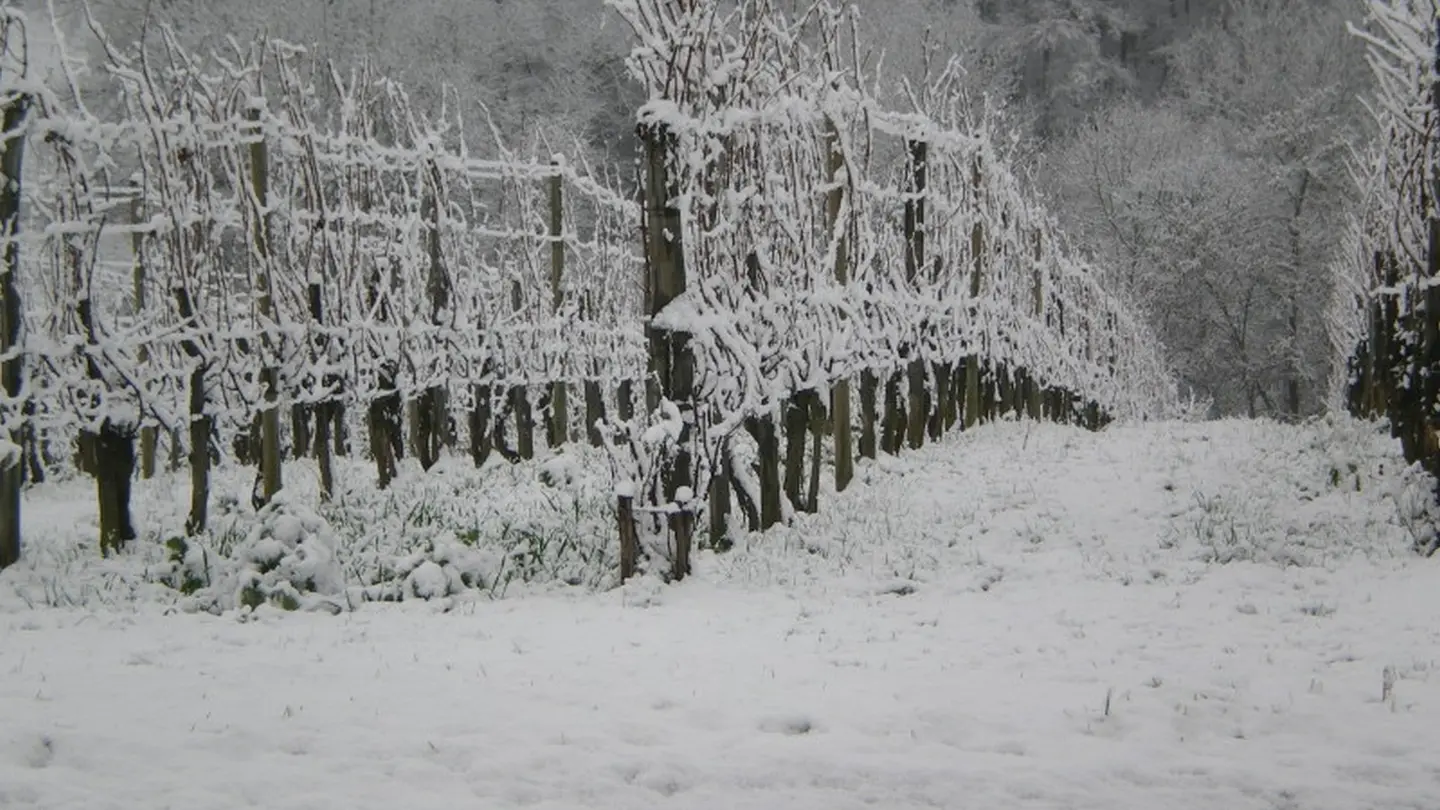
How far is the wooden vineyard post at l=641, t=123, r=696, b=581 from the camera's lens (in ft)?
21.0

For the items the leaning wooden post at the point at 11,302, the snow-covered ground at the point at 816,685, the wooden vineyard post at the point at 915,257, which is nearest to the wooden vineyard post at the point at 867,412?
the wooden vineyard post at the point at 915,257

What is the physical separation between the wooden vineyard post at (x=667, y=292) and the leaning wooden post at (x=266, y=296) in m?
3.45

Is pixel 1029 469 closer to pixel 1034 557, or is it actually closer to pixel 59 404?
pixel 1034 557

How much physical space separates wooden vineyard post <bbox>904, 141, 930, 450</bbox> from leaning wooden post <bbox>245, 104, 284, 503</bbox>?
616 centimetres

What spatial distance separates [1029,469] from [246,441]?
10.1 meters

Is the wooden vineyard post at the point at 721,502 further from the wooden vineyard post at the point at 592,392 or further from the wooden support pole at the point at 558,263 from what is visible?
the wooden vineyard post at the point at 592,392

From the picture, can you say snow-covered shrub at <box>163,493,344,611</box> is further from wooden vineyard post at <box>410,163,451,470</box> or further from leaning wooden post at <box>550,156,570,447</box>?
leaning wooden post at <box>550,156,570,447</box>

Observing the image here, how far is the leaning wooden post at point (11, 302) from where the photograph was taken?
6.40 meters

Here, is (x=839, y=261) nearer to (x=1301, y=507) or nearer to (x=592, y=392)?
(x=1301, y=507)

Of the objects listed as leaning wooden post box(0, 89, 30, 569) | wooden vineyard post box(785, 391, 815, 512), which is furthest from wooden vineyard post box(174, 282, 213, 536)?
wooden vineyard post box(785, 391, 815, 512)

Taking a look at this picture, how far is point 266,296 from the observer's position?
332 inches

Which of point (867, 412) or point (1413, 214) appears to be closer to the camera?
point (1413, 214)

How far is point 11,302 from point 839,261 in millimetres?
6132

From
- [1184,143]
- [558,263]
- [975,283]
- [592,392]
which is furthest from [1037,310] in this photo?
[1184,143]
